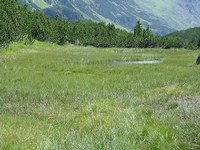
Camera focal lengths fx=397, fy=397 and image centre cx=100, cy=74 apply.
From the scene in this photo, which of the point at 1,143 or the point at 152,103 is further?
the point at 152,103

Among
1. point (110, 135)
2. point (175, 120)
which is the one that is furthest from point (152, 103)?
point (110, 135)

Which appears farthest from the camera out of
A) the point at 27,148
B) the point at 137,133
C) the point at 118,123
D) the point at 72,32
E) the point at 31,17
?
the point at 72,32

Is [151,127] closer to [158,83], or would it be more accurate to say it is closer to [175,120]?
[175,120]

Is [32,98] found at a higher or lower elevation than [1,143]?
lower

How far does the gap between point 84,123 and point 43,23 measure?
155 meters

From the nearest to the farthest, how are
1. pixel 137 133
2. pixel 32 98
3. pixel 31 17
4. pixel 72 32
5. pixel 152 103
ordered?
pixel 137 133
pixel 152 103
pixel 32 98
pixel 31 17
pixel 72 32

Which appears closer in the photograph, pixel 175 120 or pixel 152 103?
pixel 175 120

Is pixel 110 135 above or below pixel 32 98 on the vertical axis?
above

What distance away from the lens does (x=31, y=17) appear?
154 metres

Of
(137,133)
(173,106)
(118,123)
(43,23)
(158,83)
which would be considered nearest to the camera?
(137,133)

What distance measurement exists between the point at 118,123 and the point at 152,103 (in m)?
8.02

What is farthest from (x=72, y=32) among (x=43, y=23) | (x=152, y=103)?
(x=152, y=103)

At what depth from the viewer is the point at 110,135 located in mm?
9391

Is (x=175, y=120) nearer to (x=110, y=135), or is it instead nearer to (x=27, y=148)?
(x=110, y=135)
